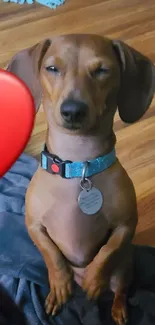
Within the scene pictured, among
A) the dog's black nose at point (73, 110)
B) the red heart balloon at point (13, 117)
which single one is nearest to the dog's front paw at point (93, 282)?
the dog's black nose at point (73, 110)

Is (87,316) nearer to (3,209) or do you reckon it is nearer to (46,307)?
(46,307)

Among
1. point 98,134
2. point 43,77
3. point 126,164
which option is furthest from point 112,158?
point 126,164

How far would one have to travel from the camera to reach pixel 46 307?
129 cm

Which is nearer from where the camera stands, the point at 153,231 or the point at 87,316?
the point at 87,316

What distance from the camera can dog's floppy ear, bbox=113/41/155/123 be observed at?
3.74 feet

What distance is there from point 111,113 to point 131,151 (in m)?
0.76

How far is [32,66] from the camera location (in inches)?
44.6

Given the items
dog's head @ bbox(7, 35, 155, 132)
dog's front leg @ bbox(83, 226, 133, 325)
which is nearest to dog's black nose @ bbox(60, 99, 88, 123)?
dog's head @ bbox(7, 35, 155, 132)

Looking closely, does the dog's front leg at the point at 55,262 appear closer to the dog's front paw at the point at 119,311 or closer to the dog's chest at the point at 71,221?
the dog's chest at the point at 71,221

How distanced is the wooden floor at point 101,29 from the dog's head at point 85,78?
26.6 inches

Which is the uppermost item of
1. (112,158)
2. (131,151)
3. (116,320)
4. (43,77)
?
(43,77)

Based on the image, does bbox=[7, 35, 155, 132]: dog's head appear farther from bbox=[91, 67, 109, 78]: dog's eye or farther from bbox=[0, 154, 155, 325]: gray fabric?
bbox=[0, 154, 155, 325]: gray fabric

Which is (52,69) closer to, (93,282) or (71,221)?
(71,221)

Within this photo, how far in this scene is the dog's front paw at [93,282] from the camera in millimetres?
1185
